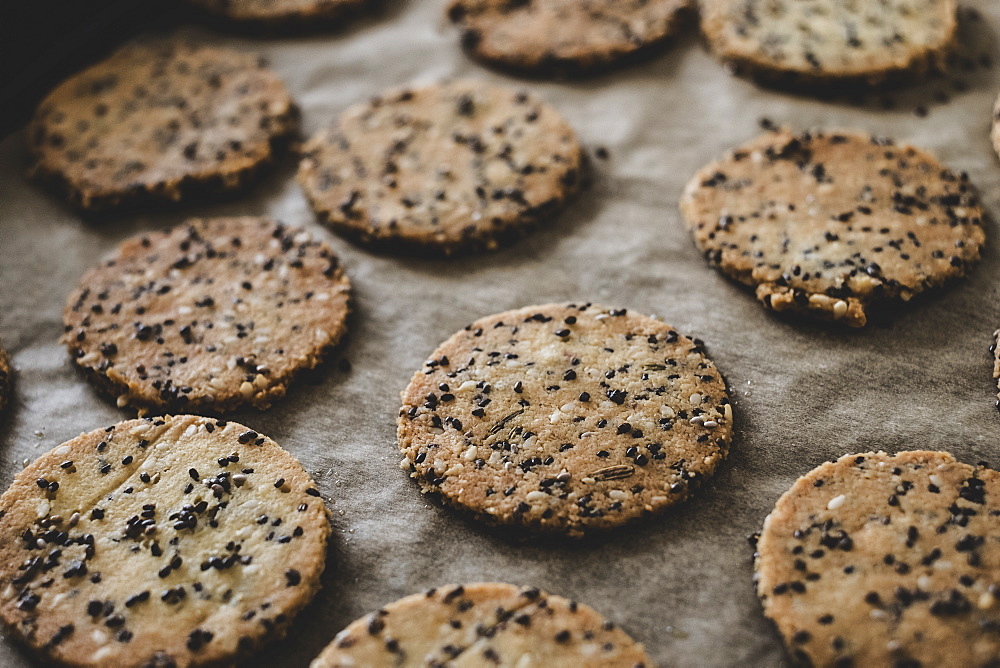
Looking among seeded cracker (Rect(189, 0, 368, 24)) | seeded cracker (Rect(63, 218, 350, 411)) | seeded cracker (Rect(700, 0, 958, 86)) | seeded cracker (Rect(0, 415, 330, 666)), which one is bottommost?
seeded cracker (Rect(0, 415, 330, 666))

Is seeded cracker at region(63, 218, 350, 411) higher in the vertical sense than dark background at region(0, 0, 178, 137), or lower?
lower

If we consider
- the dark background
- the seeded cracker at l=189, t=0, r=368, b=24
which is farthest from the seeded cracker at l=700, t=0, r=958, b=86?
the dark background

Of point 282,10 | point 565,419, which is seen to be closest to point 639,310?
point 565,419

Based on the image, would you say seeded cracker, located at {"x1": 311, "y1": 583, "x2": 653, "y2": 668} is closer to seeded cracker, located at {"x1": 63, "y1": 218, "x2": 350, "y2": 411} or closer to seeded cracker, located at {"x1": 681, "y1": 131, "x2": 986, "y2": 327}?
seeded cracker, located at {"x1": 63, "y1": 218, "x2": 350, "y2": 411}

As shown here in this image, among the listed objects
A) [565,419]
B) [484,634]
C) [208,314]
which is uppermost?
[208,314]

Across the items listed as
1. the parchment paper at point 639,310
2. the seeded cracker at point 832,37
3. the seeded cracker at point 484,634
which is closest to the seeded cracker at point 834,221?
the parchment paper at point 639,310

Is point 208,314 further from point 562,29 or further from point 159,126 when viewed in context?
point 562,29

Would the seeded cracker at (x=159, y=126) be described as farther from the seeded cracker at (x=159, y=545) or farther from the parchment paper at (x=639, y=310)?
the seeded cracker at (x=159, y=545)
